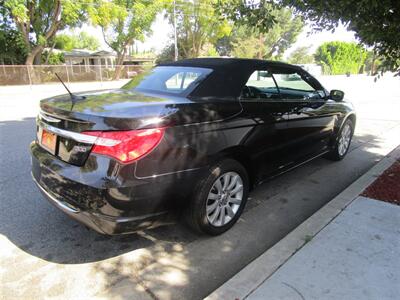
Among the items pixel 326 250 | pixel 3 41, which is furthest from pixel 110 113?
pixel 3 41

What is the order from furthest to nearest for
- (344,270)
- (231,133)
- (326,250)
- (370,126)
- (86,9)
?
(86,9) < (370,126) < (231,133) < (326,250) < (344,270)

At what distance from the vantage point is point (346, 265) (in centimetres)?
264

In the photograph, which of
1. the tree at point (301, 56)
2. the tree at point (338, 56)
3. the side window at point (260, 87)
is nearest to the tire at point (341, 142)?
the side window at point (260, 87)

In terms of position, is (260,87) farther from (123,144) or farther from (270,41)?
(270,41)

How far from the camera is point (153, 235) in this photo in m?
3.26

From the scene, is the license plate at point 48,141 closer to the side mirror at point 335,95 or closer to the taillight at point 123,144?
the taillight at point 123,144

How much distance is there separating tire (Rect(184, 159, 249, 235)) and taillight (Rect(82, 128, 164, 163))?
66 centimetres

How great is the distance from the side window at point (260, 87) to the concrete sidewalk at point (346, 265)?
149 cm

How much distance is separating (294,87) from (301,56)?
63.3 m

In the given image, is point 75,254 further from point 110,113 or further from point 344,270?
point 344,270

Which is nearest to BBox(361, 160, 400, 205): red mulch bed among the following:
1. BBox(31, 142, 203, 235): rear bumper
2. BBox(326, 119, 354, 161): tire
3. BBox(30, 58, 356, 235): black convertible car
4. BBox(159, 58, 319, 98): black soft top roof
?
BBox(326, 119, 354, 161): tire

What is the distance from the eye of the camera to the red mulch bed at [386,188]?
385 centimetres

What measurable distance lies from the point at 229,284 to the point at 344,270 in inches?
36.5

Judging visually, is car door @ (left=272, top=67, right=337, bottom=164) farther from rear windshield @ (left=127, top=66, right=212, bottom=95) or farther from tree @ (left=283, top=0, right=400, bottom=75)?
rear windshield @ (left=127, top=66, right=212, bottom=95)
